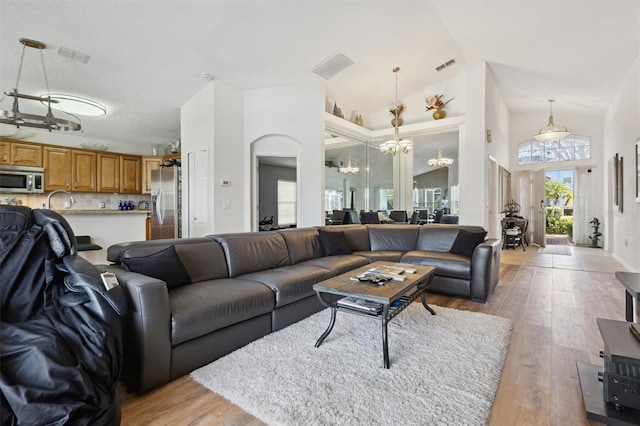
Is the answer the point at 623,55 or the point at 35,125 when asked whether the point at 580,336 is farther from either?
the point at 35,125

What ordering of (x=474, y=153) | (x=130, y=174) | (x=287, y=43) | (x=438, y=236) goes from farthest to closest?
1. (x=130, y=174)
2. (x=474, y=153)
3. (x=438, y=236)
4. (x=287, y=43)

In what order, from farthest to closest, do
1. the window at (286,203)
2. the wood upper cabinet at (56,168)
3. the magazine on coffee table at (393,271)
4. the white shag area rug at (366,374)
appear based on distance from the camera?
the window at (286,203)
the wood upper cabinet at (56,168)
the magazine on coffee table at (393,271)
the white shag area rug at (366,374)

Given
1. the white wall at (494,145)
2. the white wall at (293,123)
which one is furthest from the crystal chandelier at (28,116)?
the white wall at (494,145)

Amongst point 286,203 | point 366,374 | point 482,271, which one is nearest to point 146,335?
point 366,374

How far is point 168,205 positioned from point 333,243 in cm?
373

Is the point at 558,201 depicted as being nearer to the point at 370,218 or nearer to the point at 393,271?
the point at 370,218

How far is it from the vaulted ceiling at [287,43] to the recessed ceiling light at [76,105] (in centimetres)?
14

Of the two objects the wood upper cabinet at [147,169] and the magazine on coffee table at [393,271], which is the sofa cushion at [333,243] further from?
the wood upper cabinet at [147,169]

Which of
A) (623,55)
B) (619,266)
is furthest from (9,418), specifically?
(619,266)

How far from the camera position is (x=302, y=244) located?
12.0 feet

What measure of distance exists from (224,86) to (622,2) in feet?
17.1

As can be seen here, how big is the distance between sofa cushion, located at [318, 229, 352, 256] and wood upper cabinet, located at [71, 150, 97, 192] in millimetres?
5675

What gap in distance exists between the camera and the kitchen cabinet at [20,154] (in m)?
5.61

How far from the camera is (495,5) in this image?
12.4 ft
